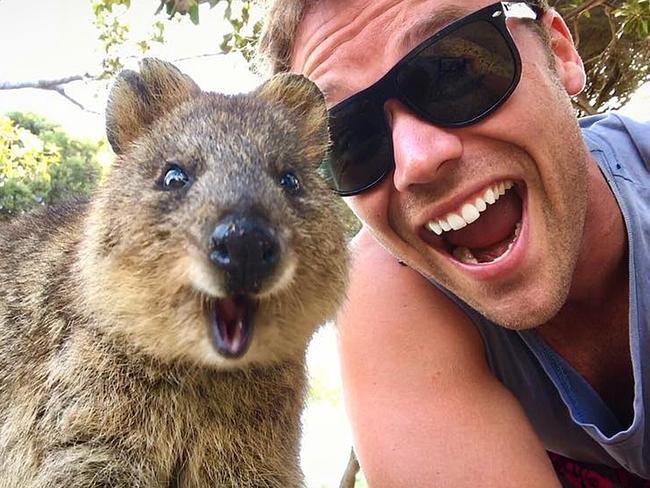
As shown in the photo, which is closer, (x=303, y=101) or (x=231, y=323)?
(x=231, y=323)

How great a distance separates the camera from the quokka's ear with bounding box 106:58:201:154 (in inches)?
94.6

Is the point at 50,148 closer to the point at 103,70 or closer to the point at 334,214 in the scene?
the point at 103,70

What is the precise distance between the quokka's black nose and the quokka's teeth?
1.14 m

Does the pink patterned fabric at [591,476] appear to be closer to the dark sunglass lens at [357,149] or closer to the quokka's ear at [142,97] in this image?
the dark sunglass lens at [357,149]

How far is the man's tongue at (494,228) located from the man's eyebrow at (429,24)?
2.27ft

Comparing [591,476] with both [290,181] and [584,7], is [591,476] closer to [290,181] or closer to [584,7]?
[290,181]

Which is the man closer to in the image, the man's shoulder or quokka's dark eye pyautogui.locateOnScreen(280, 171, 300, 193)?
the man's shoulder

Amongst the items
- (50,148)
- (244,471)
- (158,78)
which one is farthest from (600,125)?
(50,148)

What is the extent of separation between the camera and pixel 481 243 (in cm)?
275

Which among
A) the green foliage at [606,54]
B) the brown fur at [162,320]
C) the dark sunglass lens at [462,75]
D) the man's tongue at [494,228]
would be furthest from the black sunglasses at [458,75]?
the green foliage at [606,54]

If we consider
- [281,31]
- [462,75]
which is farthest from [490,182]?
[281,31]

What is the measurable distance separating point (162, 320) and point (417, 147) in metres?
1.14

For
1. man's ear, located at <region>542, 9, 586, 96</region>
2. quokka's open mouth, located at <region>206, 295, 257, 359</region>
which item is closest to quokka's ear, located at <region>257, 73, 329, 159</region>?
quokka's open mouth, located at <region>206, 295, 257, 359</region>

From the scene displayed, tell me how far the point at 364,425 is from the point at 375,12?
67.8 inches
